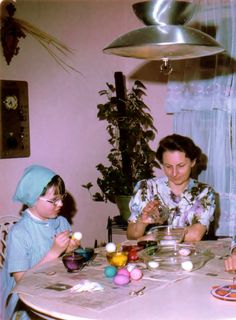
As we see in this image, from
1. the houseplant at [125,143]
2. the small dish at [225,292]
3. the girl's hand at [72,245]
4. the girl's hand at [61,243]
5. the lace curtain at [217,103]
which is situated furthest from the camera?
the houseplant at [125,143]

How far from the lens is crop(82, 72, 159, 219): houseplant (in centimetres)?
425

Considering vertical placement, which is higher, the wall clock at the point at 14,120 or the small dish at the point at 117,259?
the wall clock at the point at 14,120

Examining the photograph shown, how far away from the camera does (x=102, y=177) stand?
4.46 metres

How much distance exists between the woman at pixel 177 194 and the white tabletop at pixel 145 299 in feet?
2.59

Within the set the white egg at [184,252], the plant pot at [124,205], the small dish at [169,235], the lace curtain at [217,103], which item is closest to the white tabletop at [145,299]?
the white egg at [184,252]

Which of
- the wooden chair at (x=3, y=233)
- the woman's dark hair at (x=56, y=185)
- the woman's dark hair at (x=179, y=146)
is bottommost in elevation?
the wooden chair at (x=3, y=233)

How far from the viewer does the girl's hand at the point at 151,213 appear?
2693mm

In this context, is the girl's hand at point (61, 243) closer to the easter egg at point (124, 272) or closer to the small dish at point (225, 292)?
the easter egg at point (124, 272)

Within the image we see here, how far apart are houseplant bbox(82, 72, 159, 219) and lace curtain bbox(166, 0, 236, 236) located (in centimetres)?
41

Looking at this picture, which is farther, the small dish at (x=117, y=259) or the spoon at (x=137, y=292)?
the small dish at (x=117, y=259)

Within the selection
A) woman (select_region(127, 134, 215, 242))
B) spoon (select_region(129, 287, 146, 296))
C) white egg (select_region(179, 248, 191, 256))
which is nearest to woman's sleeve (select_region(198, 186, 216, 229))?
woman (select_region(127, 134, 215, 242))

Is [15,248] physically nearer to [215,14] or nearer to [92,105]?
[92,105]

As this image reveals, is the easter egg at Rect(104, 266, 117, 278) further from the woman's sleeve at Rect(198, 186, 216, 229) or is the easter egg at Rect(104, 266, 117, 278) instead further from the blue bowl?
the woman's sleeve at Rect(198, 186, 216, 229)

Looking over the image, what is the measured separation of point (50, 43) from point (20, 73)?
400 mm
